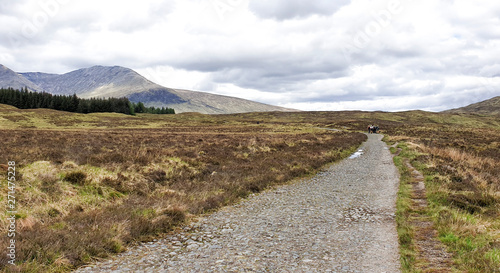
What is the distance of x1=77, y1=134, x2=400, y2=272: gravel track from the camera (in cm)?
718

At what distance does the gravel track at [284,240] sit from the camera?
23.5 feet

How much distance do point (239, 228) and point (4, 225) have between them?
7147 mm

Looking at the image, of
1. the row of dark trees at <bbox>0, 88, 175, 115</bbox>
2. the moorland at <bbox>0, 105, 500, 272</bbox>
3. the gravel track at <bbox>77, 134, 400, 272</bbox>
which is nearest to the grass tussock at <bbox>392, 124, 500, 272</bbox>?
the moorland at <bbox>0, 105, 500, 272</bbox>

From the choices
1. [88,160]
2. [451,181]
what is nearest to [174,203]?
[88,160]

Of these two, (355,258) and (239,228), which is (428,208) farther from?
(239,228)

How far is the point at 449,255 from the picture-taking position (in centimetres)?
769

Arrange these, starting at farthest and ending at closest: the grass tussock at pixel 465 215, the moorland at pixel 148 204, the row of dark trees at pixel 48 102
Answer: the row of dark trees at pixel 48 102
the moorland at pixel 148 204
the grass tussock at pixel 465 215

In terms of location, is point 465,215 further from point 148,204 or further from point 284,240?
point 148,204

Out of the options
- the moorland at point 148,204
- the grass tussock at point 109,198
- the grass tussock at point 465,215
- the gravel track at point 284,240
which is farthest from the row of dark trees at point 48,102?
the grass tussock at point 465,215

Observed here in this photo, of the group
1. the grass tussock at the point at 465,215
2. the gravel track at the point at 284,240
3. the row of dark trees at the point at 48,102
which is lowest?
the gravel track at the point at 284,240

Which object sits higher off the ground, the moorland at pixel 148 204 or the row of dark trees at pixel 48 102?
the row of dark trees at pixel 48 102

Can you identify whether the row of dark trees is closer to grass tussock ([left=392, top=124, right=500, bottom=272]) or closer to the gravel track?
the gravel track

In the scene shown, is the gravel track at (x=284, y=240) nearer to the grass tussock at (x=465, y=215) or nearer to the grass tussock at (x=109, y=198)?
the grass tussock at (x=109, y=198)

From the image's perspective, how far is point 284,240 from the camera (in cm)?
898
